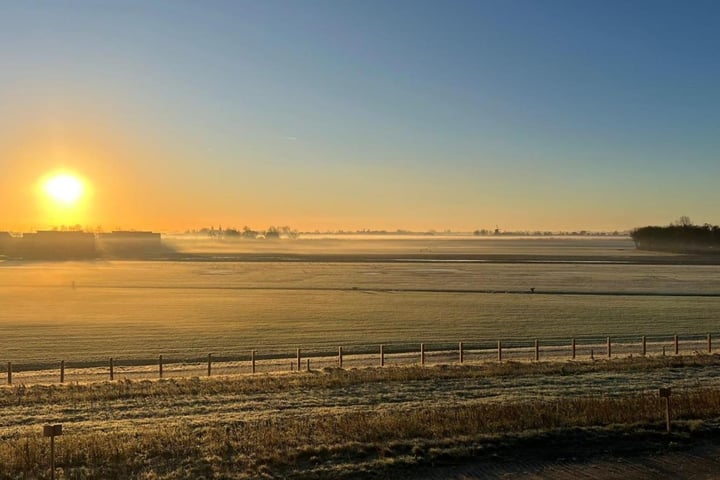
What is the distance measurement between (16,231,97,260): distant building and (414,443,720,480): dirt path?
14804 centimetres

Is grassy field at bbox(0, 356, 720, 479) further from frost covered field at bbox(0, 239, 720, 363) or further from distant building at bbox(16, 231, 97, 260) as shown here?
distant building at bbox(16, 231, 97, 260)

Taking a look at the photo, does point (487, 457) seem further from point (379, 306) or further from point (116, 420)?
point (379, 306)

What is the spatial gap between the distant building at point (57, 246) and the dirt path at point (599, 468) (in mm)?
148041

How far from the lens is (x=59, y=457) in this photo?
1187cm

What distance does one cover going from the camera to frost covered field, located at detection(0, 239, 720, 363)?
125 feet

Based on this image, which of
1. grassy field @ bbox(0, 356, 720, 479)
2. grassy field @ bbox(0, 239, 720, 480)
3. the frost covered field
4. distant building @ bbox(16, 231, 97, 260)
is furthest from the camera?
distant building @ bbox(16, 231, 97, 260)

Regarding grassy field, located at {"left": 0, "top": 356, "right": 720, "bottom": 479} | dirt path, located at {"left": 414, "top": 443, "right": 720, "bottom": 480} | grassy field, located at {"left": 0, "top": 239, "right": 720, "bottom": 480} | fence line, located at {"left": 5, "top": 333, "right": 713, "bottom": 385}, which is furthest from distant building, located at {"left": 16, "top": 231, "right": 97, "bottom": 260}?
dirt path, located at {"left": 414, "top": 443, "right": 720, "bottom": 480}

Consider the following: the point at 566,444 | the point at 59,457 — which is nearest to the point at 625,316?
the point at 566,444

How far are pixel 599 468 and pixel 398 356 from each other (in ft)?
73.5

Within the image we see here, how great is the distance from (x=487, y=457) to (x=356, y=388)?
11207 millimetres

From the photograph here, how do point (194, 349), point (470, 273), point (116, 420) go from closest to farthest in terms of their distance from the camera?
point (116, 420)
point (194, 349)
point (470, 273)

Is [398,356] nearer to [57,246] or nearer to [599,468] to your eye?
[599,468]

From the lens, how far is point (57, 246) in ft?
486

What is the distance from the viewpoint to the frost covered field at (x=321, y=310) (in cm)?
3819
